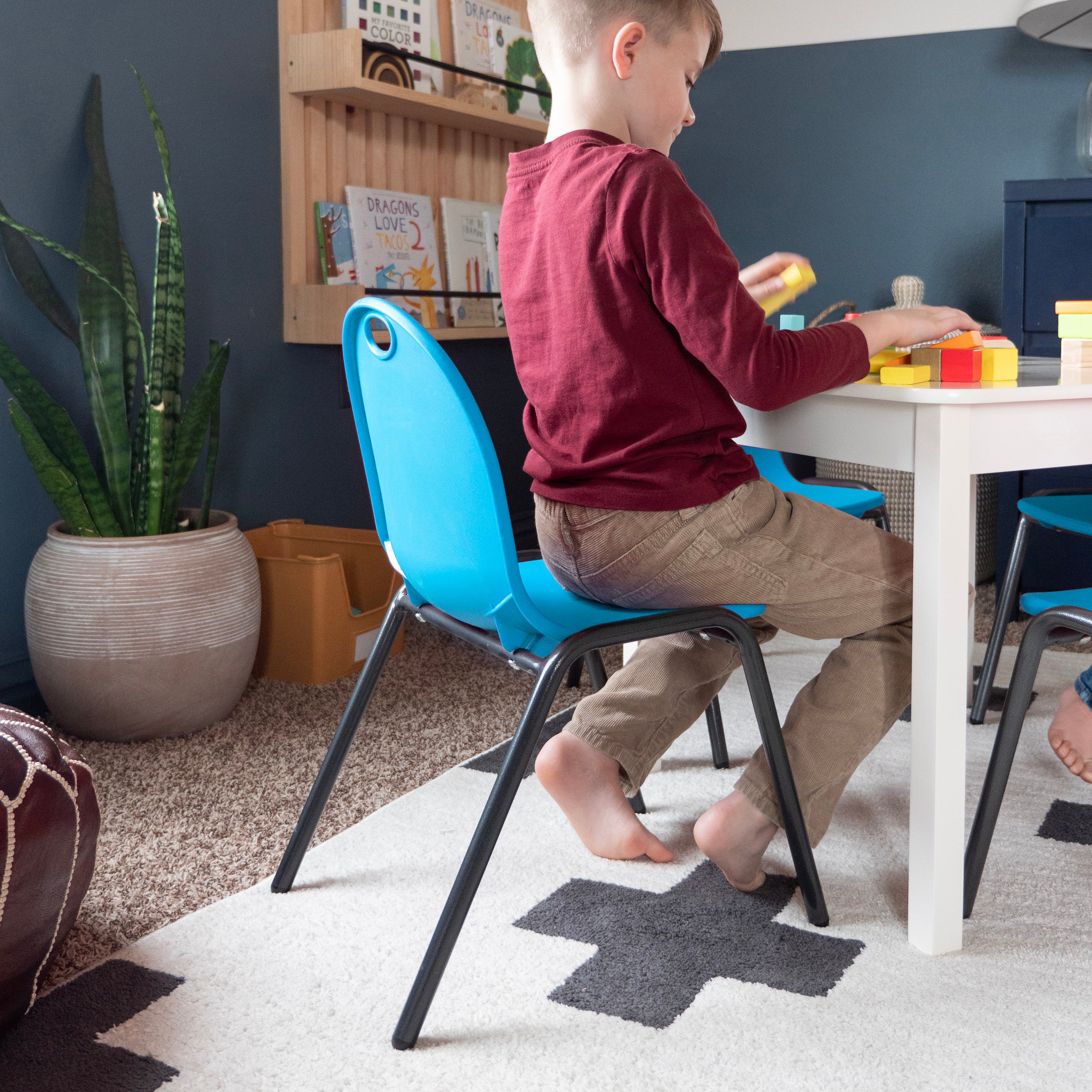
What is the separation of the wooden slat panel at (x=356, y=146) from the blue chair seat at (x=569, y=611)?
1.65m

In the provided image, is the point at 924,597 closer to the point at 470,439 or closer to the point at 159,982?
the point at 470,439

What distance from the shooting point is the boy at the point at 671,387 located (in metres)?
1.12

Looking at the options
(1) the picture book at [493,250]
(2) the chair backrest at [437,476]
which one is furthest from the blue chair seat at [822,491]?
(1) the picture book at [493,250]

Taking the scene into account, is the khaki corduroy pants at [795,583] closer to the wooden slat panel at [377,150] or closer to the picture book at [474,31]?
the wooden slat panel at [377,150]

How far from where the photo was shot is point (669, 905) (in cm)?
136

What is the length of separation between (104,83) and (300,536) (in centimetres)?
96

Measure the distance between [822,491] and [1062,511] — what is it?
474 mm

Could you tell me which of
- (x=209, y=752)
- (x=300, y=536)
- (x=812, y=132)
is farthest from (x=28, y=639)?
(x=812, y=132)

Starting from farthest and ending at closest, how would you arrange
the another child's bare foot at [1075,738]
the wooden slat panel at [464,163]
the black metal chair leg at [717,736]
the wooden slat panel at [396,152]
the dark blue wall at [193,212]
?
the wooden slat panel at [464,163] → the wooden slat panel at [396,152] → the dark blue wall at [193,212] → the black metal chair leg at [717,736] → the another child's bare foot at [1075,738]

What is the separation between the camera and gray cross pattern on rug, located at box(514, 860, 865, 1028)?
1175 millimetres

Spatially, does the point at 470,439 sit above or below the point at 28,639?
above

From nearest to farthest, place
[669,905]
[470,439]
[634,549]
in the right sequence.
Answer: [470,439], [634,549], [669,905]

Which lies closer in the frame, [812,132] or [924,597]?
[924,597]

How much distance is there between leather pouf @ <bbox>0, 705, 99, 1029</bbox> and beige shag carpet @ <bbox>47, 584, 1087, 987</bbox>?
0.11 metres
